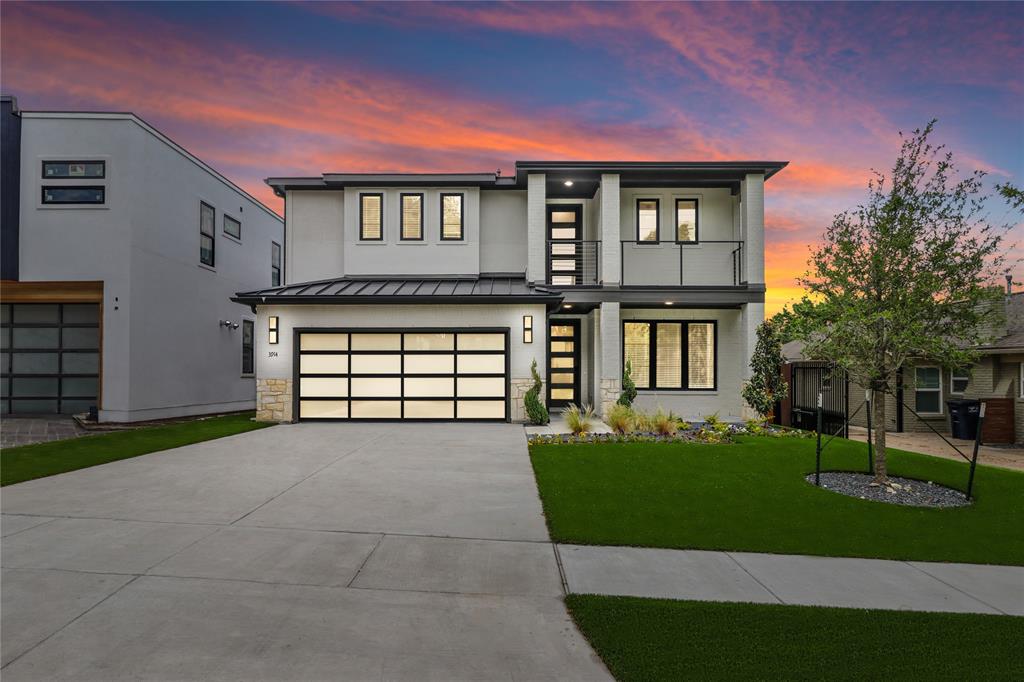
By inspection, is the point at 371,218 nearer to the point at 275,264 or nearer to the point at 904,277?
the point at 275,264

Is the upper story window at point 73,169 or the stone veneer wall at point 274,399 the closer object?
the stone veneer wall at point 274,399

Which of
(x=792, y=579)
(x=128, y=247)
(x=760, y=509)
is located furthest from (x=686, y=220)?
(x=128, y=247)

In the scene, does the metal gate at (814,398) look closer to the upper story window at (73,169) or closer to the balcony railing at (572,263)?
the balcony railing at (572,263)

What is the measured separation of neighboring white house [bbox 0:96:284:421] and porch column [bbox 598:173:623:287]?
13.2m

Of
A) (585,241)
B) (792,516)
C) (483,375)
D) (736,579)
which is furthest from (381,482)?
(585,241)

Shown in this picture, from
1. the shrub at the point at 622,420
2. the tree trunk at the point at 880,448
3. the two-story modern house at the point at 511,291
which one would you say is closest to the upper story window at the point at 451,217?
the two-story modern house at the point at 511,291

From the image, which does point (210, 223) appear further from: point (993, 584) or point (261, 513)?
point (993, 584)

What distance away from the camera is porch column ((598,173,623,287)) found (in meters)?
14.0

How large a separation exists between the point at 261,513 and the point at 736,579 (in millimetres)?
4997

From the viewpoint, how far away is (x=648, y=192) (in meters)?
15.2

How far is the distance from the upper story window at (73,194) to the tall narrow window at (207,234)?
2.86 m

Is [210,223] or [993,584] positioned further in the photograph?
[210,223]

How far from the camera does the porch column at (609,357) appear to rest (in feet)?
44.8

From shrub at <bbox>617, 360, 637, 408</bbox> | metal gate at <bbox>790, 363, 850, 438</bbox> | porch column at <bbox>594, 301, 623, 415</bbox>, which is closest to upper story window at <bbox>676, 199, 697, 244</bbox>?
porch column at <bbox>594, 301, 623, 415</bbox>
